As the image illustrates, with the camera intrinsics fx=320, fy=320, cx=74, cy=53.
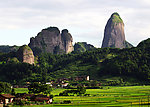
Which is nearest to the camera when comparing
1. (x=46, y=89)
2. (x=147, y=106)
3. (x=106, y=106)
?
(x=147, y=106)

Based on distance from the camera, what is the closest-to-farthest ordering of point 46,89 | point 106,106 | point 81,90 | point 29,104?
point 106,106 < point 29,104 < point 46,89 < point 81,90

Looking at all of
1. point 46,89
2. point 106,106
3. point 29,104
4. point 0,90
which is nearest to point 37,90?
point 46,89

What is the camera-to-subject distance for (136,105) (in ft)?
338

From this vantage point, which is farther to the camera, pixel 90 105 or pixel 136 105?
pixel 90 105

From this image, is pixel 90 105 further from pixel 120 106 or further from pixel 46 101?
pixel 46 101

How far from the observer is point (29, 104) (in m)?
123

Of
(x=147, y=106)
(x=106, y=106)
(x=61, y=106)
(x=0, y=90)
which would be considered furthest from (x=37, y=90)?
(x=147, y=106)

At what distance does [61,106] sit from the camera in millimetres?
112500

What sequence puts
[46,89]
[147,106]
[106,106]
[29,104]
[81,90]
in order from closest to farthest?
[147,106] → [106,106] → [29,104] → [46,89] → [81,90]

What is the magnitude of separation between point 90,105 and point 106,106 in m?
6.56

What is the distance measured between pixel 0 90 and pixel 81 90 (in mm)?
41256

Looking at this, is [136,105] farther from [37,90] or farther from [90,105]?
[37,90]

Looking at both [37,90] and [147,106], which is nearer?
[147,106]

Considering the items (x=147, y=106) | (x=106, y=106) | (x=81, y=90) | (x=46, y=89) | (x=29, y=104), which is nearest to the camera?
(x=147, y=106)
